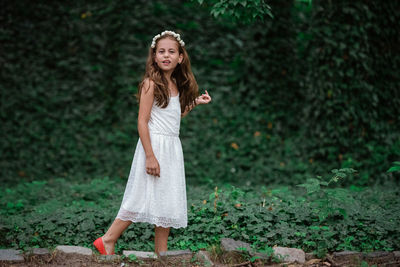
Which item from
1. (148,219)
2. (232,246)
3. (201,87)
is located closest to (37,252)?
(148,219)

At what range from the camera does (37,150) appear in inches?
271

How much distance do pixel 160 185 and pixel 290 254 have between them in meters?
1.12

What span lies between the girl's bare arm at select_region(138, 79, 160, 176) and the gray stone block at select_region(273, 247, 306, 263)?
1.09 meters

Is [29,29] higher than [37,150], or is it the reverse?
[29,29]

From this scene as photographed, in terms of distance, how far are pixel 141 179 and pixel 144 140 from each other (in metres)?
0.31

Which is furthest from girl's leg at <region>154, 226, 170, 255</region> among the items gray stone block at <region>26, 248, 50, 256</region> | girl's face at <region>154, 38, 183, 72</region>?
girl's face at <region>154, 38, 183, 72</region>

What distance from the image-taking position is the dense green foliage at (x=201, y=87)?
618 cm

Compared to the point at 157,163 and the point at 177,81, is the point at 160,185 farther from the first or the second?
the point at 177,81

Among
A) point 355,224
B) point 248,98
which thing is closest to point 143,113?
point 355,224

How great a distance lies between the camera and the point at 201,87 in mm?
7477

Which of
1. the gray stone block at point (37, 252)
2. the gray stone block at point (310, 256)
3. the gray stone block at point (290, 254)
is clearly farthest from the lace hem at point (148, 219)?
the gray stone block at point (310, 256)

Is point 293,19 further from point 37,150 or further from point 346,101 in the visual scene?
point 37,150

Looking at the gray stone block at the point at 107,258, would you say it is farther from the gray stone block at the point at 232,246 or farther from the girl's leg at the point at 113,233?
the gray stone block at the point at 232,246

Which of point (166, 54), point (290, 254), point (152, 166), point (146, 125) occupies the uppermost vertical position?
point (166, 54)
